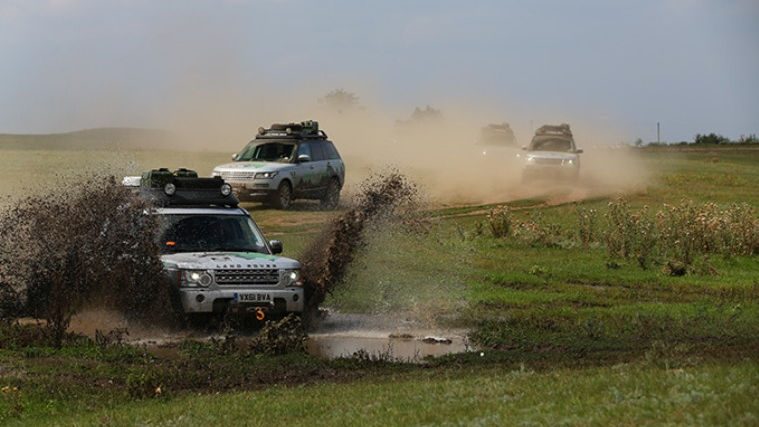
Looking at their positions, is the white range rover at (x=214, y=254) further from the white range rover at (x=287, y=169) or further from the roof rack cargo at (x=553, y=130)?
the roof rack cargo at (x=553, y=130)

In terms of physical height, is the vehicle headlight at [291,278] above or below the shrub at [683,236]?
above

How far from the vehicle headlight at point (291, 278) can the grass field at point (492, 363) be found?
5.92 ft

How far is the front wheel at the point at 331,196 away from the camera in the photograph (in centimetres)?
3803

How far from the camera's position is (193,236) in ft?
53.8

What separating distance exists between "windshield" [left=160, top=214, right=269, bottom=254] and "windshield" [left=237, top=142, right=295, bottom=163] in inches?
766

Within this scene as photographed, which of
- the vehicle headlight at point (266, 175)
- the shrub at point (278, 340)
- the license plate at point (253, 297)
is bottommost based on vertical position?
the shrub at point (278, 340)

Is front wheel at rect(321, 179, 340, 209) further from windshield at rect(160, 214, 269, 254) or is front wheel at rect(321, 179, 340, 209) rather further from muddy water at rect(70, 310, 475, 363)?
muddy water at rect(70, 310, 475, 363)

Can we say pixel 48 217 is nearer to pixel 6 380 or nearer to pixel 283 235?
pixel 6 380

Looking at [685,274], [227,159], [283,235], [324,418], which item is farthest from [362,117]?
[324,418]

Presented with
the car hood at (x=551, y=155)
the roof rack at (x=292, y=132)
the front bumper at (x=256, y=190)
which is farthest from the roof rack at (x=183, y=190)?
the car hood at (x=551, y=155)

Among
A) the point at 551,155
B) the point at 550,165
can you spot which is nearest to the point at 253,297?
the point at 550,165

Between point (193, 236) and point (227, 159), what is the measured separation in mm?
51284

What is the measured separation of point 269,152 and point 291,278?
21902 millimetres

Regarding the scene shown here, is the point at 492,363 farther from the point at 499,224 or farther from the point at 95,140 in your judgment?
the point at 95,140
